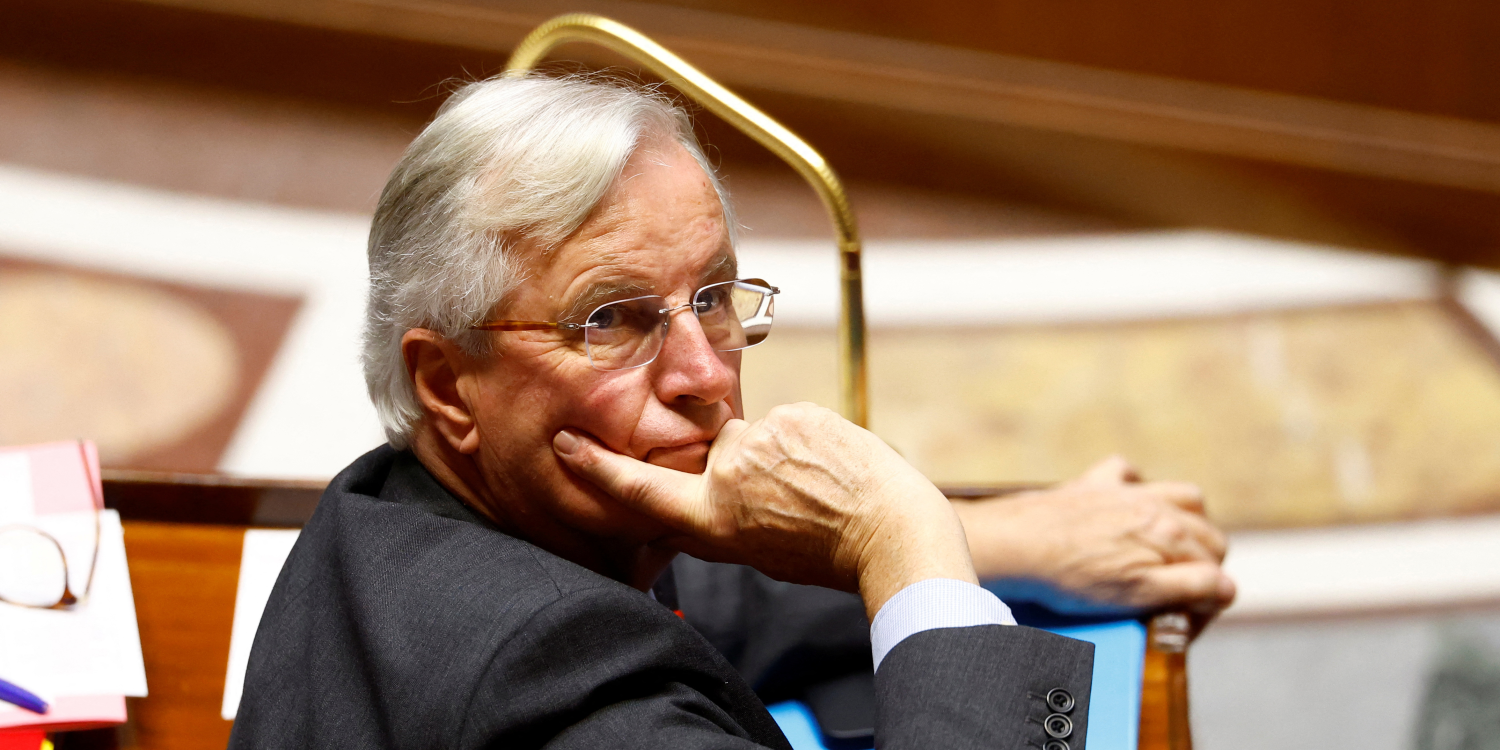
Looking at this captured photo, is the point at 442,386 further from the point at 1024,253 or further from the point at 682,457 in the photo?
the point at 1024,253

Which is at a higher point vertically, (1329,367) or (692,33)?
(692,33)

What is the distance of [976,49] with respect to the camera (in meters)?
4.30

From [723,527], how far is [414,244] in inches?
15.5

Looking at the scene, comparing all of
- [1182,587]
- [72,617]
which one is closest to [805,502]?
[1182,587]

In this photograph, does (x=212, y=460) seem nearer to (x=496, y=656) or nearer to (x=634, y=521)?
(x=634, y=521)

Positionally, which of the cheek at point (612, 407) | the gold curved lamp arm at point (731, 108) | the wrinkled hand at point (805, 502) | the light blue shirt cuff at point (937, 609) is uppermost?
the gold curved lamp arm at point (731, 108)

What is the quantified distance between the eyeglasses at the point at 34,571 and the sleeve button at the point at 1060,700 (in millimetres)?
1087

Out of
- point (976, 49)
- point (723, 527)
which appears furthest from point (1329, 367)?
point (723, 527)

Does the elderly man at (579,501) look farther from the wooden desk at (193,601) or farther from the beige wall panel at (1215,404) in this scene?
the beige wall panel at (1215,404)

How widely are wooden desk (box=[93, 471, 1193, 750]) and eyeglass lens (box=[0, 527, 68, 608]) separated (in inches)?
3.5

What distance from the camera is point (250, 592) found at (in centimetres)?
143

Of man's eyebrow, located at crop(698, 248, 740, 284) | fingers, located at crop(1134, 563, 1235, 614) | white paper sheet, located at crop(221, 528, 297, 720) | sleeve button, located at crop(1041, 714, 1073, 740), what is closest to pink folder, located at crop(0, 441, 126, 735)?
white paper sheet, located at crop(221, 528, 297, 720)

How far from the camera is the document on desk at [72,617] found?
1.25 metres

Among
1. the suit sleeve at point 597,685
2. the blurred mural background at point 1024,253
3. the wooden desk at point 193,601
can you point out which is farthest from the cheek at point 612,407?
the blurred mural background at point 1024,253
